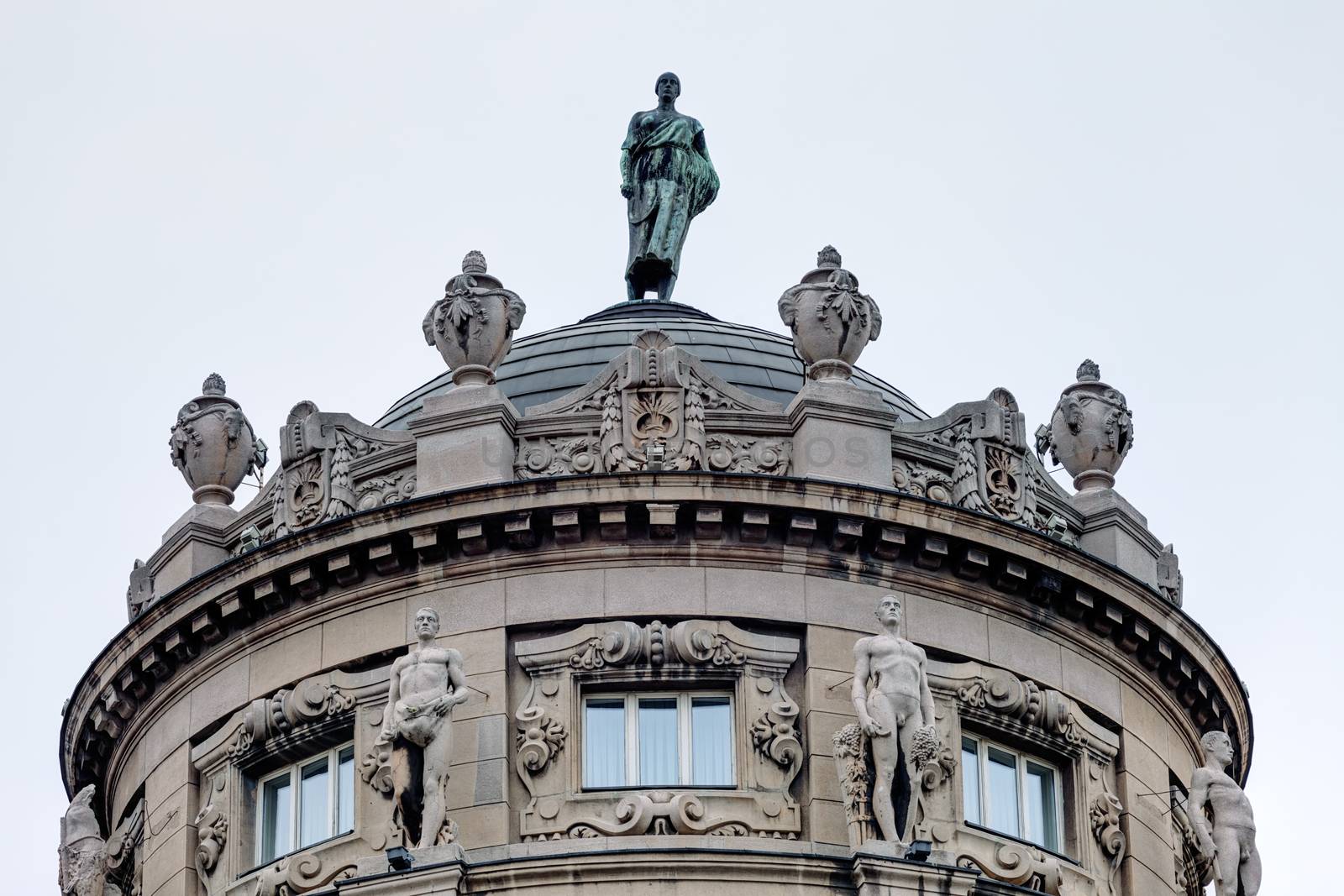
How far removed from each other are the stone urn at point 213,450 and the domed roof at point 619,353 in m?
1.87

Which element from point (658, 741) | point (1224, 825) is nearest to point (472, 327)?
point (658, 741)

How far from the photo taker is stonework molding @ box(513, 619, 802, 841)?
35844 millimetres

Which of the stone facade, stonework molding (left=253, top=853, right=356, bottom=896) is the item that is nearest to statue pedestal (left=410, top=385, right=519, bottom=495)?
the stone facade

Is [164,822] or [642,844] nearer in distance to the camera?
[642,844]

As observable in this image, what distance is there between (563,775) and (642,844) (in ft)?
3.78

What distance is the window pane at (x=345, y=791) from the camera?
121 ft

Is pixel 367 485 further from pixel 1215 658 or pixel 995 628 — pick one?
pixel 1215 658

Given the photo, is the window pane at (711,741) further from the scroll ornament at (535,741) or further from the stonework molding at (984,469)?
the stonework molding at (984,469)

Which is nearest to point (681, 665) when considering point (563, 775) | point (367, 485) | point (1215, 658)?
point (563, 775)

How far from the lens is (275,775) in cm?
3788

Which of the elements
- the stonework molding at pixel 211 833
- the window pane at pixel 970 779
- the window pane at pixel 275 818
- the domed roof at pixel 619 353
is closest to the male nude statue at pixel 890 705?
the window pane at pixel 970 779

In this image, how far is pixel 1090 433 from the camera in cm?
4012

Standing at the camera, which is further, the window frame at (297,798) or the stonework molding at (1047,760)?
the window frame at (297,798)

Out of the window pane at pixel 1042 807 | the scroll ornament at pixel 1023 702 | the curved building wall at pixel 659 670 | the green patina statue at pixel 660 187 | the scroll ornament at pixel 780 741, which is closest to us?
the curved building wall at pixel 659 670
